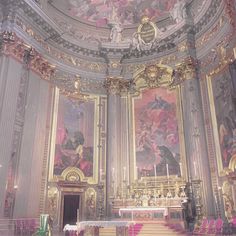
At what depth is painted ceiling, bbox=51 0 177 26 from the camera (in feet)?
57.1

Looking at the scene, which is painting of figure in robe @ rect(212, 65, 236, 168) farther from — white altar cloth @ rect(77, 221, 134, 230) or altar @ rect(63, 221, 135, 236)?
white altar cloth @ rect(77, 221, 134, 230)

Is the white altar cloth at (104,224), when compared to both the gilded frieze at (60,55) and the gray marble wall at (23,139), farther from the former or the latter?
the gilded frieze at (60,55)

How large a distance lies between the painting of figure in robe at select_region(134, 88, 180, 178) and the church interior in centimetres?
5

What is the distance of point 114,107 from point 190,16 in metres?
6.40

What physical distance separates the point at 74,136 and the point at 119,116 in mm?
2789

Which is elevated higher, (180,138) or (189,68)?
(189,68)

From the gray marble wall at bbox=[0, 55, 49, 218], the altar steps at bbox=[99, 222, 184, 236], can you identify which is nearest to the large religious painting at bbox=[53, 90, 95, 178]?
the gray marble wall at bbox=[0, 55, 49, 218]

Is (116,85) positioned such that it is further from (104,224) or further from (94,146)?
(104,224)

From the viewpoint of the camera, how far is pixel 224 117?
12.6 metres

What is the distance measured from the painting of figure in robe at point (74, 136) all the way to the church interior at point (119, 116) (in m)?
0.06

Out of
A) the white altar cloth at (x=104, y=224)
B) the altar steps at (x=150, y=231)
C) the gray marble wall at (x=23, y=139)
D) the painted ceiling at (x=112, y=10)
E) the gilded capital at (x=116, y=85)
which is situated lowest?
the altar steps at (x=150, y=231)

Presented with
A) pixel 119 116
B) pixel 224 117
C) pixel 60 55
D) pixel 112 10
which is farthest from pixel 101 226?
pixel 112 10

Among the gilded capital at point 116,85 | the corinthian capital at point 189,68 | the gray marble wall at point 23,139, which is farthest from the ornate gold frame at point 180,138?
the gray marble wall at point 23,139

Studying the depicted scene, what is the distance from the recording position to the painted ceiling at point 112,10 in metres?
17.4
